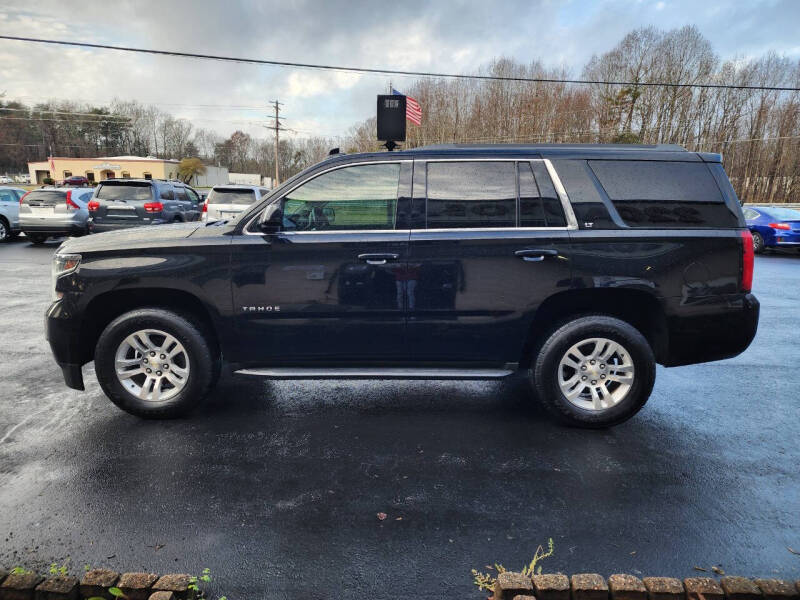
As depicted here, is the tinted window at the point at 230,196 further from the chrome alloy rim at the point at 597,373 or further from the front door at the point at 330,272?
the chrome alloy rim at the point at 597,373

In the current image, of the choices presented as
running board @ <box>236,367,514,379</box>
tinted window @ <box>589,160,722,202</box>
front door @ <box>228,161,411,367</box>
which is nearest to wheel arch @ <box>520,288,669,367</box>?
running board @ <box>236,367,514,379</box>

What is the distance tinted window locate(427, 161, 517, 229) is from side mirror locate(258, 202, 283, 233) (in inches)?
43.4

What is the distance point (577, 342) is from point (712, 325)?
3.21 feet

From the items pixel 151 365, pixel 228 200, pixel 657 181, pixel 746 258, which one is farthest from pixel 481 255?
pixel 228 200

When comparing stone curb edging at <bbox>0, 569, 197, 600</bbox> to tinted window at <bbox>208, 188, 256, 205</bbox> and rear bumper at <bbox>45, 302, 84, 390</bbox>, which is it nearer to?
rear bumper at <bbox>45, 302, 84, 390</bbox>

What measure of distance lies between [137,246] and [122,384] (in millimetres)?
1036

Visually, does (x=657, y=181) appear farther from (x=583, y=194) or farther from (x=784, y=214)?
(x=784, y=214)

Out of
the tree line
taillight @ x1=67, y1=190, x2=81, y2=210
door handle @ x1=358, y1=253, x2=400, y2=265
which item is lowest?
taillight @ x1=67, y1=190, x2=81, y2=210

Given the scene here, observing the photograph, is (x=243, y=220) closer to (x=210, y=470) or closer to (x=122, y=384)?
(x=122, y=384)

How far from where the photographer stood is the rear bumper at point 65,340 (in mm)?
3994

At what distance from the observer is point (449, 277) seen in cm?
388

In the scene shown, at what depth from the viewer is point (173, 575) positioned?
7.14ft

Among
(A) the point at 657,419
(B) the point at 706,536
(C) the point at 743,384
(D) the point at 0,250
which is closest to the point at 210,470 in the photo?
(B) the point at 706,536

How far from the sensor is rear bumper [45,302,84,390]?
3.99 m
